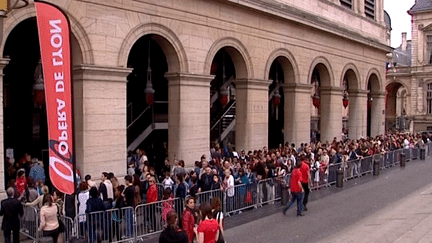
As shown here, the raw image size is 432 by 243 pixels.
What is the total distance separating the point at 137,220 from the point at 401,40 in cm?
7013

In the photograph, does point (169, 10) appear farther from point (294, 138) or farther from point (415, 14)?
point (415, 14)

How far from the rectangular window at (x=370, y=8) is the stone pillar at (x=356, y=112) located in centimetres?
548

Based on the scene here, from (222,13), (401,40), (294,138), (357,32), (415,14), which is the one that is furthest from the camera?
(401,40)

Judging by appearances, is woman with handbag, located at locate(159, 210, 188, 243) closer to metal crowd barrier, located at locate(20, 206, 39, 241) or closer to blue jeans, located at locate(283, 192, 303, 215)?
metal crowd barrier, located at locate(20, 206, 39, 241)

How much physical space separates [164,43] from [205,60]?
6.34 ft

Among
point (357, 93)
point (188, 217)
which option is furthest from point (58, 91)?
point (357, 93)

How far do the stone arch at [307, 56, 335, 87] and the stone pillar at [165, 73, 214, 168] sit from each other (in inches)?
372

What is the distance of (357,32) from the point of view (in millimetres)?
30312

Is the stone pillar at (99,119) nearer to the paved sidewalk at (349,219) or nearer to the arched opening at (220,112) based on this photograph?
the paved sidewalk at (349,219)

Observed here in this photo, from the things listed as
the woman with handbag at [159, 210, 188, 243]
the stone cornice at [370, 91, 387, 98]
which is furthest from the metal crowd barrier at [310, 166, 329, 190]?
the stone cornice at [370, 91, 387, 98]

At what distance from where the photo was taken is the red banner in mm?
9321

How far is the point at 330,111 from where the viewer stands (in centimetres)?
2811

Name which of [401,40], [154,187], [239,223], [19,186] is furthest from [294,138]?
[401,40]

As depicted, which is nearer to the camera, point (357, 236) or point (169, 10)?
point (357, 236)
